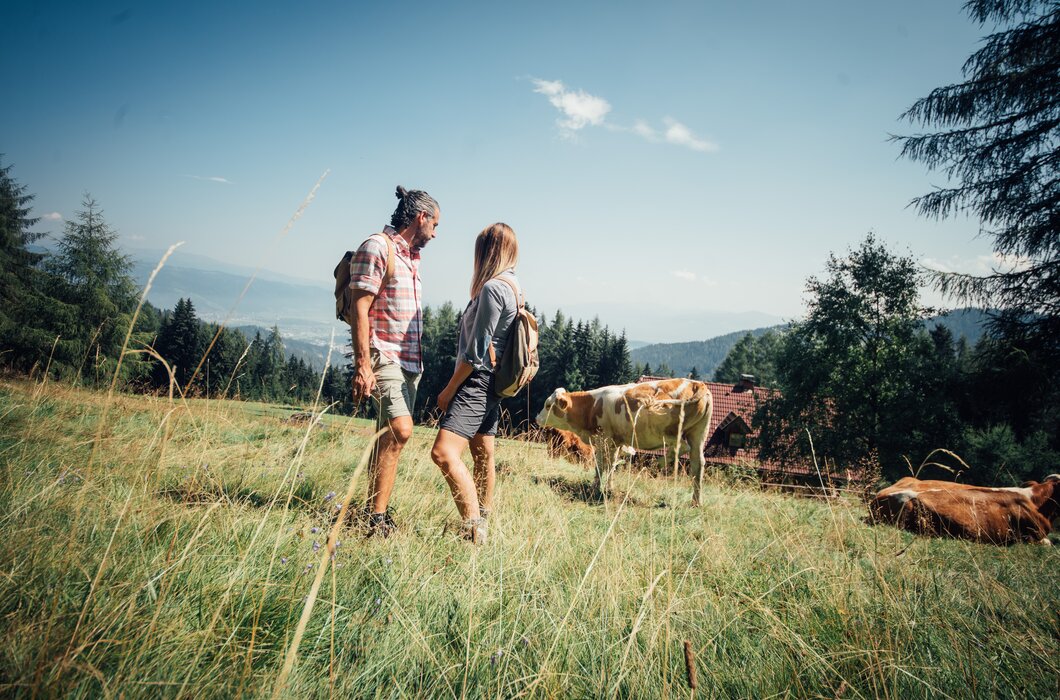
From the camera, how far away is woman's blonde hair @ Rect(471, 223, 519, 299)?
114 inches

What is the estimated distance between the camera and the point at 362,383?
2.58 meters

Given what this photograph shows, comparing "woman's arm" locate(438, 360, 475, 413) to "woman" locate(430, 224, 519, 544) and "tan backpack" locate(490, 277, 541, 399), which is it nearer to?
"woman" locate(430, 224, 519, 544)

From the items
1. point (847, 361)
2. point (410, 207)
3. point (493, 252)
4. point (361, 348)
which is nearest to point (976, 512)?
point (493, 252)

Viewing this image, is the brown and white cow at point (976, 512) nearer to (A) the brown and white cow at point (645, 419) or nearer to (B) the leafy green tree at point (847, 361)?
(A) the brown and white cow at point (645, 419)

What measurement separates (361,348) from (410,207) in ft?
3.63

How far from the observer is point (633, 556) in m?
2.36

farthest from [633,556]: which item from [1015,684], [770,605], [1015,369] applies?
→ [1015,369]

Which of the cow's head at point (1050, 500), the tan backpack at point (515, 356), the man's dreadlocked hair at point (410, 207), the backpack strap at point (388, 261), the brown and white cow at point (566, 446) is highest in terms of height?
the man's dreadlocked hair at point (410, 207)

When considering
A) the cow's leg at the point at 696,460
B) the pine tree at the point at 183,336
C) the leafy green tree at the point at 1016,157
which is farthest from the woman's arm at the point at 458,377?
the pine tree at the point at 183,336

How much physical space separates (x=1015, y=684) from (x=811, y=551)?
122 cm

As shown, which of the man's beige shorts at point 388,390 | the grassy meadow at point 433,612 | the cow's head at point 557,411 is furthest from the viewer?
the cow's head at point 557,411

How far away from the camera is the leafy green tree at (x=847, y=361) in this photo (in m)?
19.9

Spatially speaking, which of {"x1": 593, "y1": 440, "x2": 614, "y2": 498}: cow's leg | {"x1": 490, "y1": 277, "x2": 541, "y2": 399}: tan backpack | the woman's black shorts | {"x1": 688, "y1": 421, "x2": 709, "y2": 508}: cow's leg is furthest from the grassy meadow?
{"x1": 593, "y1": 440, "x2": 614, "y2": 498}: cow's leg

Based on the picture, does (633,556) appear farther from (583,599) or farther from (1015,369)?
(1015,369)
